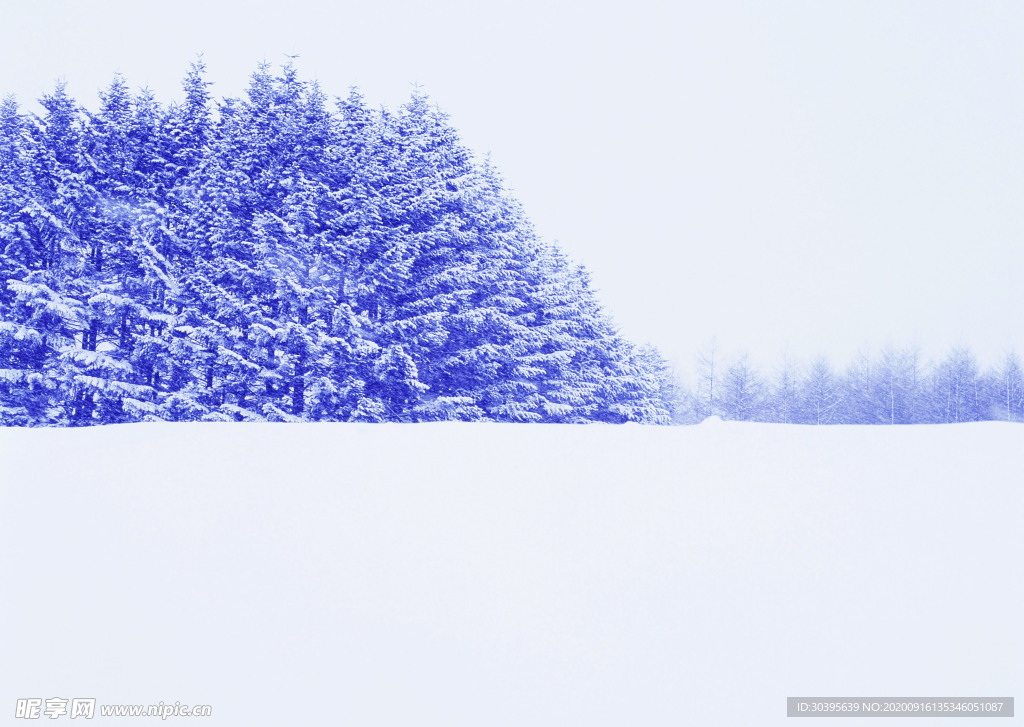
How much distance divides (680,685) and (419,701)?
5.18ft

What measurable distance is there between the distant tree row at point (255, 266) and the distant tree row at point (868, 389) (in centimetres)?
3058

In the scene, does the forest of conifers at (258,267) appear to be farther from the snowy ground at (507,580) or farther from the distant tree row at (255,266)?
the snowy ground at (507,580)

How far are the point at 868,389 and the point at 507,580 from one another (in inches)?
2128

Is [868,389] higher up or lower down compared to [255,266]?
lower down

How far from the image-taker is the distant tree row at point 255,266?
23578 millimetres

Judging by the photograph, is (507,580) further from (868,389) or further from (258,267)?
(868,389)

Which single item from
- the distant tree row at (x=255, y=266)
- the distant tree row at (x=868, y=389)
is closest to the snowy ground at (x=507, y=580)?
the distant tree row at (x=255, y=266)

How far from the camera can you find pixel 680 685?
445cm

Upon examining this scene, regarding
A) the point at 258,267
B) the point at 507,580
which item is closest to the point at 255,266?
the point at 258,267

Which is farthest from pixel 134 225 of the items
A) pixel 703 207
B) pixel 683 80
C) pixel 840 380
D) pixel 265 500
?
pixel 683 80

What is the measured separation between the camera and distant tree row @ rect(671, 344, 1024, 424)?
5031 centimetres

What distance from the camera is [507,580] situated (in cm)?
548

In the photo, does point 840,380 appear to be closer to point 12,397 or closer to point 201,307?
point 201,307

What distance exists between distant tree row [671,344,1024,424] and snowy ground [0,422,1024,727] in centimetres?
4768
